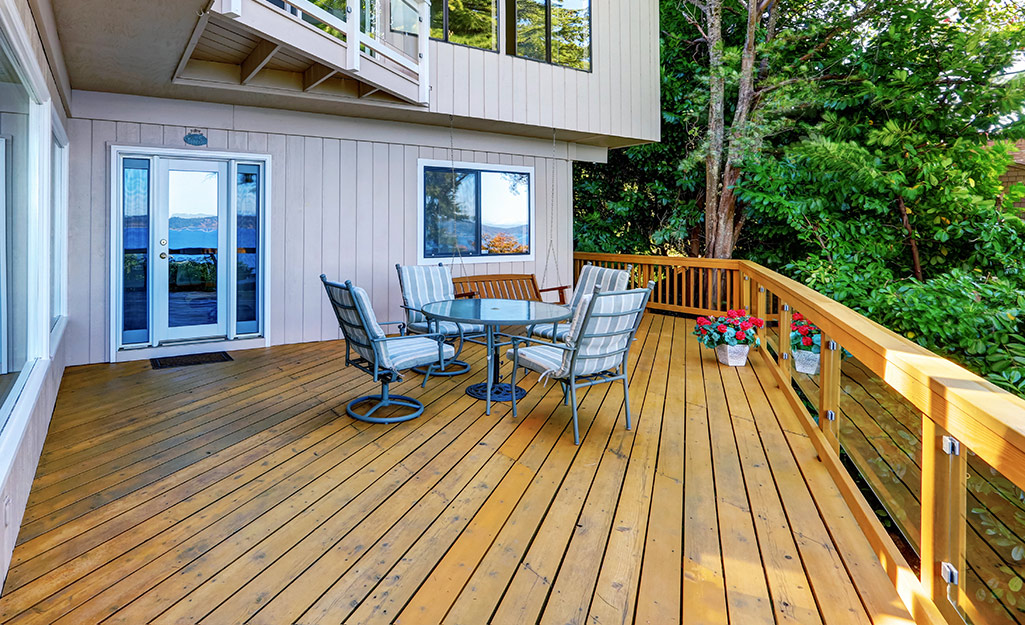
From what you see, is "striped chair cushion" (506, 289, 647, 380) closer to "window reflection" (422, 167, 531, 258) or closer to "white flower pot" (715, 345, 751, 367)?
"white flower pot" (715, 345, 751, 367)

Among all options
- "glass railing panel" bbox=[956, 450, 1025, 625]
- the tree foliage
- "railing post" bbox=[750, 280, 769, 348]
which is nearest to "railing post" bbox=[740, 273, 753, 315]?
"railing post" bbox=[750, 280, 769, 348]

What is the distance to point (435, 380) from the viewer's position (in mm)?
4859

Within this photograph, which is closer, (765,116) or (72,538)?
(72,538)

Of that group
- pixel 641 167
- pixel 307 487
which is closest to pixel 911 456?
pixel 307 487

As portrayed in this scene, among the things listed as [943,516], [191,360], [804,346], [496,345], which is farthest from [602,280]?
[943,516]

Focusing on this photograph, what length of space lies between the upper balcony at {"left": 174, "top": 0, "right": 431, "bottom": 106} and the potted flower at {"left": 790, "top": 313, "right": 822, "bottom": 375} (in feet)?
12.6

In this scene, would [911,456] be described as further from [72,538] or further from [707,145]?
[707,145]

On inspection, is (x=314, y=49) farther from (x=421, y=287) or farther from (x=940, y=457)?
(x=940, y=457)

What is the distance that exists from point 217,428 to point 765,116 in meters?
8.35

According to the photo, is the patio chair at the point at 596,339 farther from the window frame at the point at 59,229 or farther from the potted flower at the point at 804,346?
the window frame at the point at 59,229

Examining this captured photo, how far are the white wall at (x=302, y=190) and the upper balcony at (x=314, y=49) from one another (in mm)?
802

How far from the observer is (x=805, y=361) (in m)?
3.87

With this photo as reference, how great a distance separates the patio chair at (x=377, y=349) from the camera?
140 inches

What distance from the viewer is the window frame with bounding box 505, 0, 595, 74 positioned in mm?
6714
